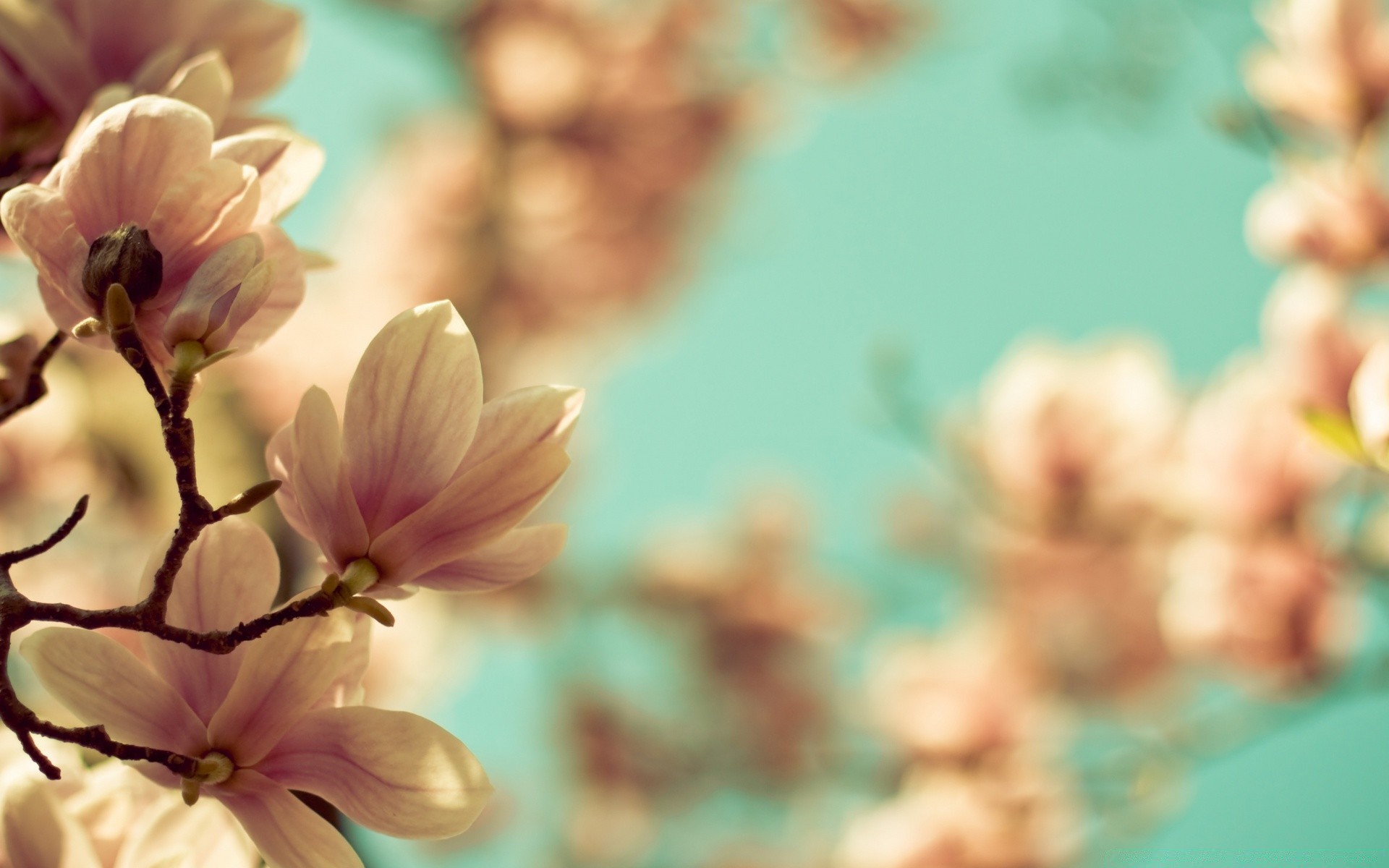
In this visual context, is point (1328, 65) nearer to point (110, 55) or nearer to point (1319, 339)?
point (1319, 339)

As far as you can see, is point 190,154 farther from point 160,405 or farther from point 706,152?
point 706,152

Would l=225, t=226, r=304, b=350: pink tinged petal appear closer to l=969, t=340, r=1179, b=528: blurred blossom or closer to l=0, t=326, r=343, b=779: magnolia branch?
l=0, t=326, r=343, b=779: magnolia branch

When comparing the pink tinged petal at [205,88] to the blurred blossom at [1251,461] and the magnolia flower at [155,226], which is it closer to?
the magnolia flower at [155,226]

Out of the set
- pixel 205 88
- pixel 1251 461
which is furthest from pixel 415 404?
pixel 1251 461

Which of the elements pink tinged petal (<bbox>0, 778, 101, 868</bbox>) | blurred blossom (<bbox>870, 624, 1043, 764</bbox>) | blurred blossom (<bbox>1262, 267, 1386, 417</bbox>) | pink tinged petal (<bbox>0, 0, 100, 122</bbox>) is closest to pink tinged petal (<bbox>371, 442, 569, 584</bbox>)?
pink tinged petal (<bbox>0, 778, 101, 868</bbox>)

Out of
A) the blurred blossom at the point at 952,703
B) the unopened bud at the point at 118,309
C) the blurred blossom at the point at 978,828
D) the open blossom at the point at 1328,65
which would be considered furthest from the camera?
the blurred blossom at the point at 952,703

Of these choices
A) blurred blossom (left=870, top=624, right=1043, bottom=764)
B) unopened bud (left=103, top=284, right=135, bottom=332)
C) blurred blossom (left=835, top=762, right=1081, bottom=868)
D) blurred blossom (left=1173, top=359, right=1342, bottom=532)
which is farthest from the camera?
blurred blossom (left=870, top=624, right=1043, bottom=764)

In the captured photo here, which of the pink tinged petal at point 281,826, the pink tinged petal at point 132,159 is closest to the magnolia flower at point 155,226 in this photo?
the pink tinged petal at point 132,159
